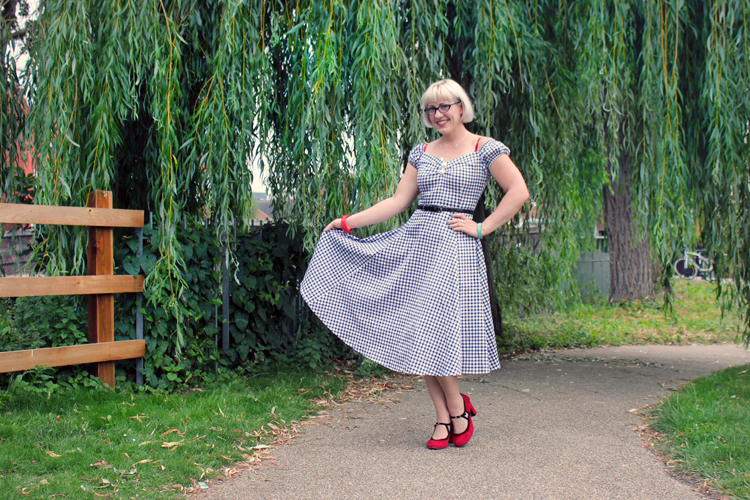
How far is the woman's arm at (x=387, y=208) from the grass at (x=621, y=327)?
3.89 metres

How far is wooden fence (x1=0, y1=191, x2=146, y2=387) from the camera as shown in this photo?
4.07 metres

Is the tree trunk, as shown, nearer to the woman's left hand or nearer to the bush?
the bush

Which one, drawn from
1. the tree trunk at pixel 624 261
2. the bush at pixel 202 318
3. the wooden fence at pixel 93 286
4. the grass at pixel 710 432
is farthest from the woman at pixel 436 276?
the tree trunk at pixel 624 261

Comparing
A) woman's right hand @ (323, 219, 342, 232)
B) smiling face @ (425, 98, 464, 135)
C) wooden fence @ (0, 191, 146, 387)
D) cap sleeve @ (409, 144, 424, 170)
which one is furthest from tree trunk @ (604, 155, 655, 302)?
wooden fence @ (0, 191, 146, 387)

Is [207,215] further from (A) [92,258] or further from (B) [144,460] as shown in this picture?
(B) [144,460]

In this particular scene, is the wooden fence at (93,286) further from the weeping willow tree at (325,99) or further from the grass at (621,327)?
the grass at (621,327)

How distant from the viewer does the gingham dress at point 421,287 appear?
3.29 m

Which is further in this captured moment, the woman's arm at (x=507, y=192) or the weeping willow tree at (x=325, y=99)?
the weeping willow tree at (x=325, y=99)

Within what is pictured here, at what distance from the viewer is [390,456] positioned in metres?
3.33

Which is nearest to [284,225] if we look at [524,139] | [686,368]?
[524,139]

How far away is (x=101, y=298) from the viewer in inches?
177

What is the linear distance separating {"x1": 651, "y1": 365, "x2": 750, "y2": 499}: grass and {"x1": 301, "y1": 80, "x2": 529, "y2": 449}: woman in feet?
3.43

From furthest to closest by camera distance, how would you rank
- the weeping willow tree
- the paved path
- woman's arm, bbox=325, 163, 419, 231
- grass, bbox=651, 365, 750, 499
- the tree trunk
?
the tree trunk → the weeping willow tree → woman's arm, bbox=325, 163, 419, 231 → grass, bbox=651, 365, 750, 499 → the paved path

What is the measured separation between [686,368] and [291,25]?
476 centimetres
